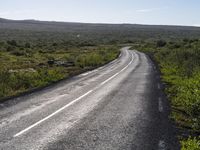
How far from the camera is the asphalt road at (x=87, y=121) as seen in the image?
26.7 ft

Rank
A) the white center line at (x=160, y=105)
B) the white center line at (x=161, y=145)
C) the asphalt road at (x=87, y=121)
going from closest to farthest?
the white center line at (x=161, y=145), the asphalt road at (x=87, y=121), the white center line at (x=160, y=105)

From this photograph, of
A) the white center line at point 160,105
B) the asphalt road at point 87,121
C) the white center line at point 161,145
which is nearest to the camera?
the white center line at point 161,145

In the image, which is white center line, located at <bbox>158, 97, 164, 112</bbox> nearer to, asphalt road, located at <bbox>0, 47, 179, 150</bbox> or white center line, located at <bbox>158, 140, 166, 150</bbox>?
asphalt road, located at <bbox>0, 47, 179, 150</bbox>

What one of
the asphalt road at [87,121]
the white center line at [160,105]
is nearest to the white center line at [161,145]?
the asphalt road at [87,121]

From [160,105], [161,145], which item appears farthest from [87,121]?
[160,105]

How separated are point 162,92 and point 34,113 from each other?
7.33 meters

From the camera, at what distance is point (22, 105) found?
12.9 meters

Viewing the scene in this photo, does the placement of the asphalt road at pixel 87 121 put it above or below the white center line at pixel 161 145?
below

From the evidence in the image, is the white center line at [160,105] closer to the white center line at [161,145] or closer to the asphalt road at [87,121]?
the asphalt road at [87,121]

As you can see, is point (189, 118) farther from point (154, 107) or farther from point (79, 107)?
point (79, 107)

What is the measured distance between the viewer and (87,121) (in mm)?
Answer: 10398

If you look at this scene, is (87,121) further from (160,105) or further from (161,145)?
(160,105)

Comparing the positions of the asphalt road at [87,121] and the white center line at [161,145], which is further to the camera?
the asphalt road at [87,121]

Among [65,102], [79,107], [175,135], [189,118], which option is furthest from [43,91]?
[175,135]
